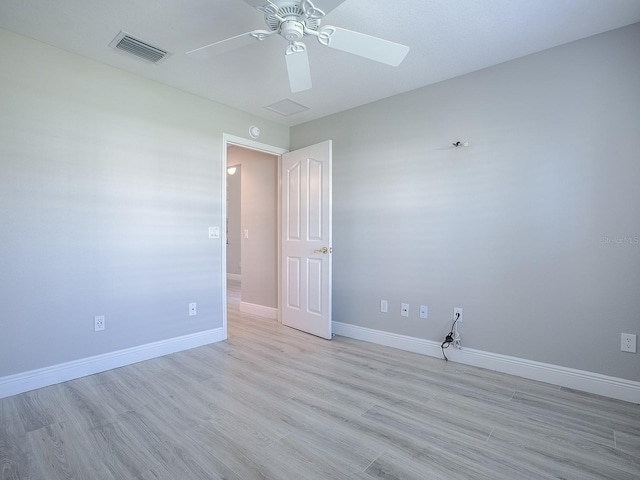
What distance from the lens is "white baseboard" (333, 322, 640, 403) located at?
2.22m

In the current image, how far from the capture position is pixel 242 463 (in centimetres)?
159

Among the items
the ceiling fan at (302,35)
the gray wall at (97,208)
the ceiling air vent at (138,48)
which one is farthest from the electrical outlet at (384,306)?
the ceiling air vent at (138,48)

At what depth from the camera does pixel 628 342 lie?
2191 mm

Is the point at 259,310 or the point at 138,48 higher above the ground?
the point at 138,48

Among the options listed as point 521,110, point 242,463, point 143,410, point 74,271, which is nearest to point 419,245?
point 521,110

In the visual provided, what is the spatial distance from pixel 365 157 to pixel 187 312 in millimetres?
2449

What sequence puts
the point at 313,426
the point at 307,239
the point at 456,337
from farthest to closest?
the point at 307,239 < the point at 456,337 < the point at 313,426

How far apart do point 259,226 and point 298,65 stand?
285 cm

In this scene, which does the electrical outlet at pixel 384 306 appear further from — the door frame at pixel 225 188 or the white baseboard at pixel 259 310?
the white baseboard at pixel 259 310

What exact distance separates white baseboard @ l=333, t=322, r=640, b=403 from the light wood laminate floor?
84 millimetres

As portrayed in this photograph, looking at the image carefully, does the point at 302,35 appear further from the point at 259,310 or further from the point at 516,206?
the point at 259,310

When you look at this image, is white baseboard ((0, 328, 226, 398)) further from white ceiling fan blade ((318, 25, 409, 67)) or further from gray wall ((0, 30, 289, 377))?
white ceiling fan blade ((318, 25, 409, 67))

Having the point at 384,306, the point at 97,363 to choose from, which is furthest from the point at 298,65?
the point at 97,363

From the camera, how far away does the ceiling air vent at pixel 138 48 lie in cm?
233
